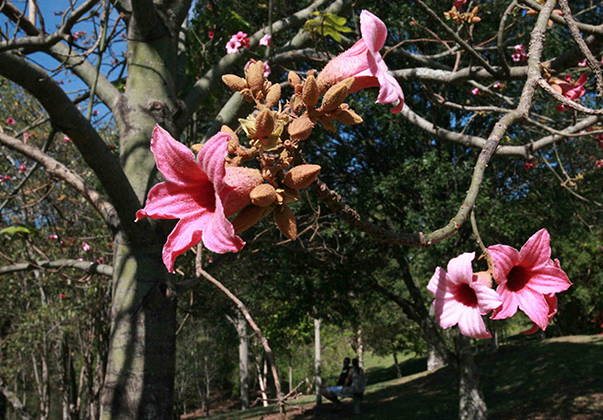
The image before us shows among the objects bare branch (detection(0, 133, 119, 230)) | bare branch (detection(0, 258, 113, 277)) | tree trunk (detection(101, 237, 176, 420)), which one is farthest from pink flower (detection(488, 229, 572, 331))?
bare branch (detection(0, 258, 113, 277))

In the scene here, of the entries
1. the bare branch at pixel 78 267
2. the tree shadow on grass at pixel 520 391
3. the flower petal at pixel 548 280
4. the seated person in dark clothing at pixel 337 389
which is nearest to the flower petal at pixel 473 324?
the flower petal at pixel 548 280

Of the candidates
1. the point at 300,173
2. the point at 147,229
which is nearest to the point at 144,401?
the point at 147,229

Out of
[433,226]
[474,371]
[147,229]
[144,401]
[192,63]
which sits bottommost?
[474,371]

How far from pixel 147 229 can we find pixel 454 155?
7.95m

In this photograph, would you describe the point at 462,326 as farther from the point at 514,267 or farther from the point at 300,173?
the point at 300,173

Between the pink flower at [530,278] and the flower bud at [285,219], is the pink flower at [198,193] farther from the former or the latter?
the pink flower at [530,278]

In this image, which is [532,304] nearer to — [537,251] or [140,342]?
[537,251]

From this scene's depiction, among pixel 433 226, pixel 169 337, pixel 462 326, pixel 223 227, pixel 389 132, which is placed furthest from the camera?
pixel 389 132

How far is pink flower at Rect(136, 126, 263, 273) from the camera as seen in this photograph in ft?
2.08

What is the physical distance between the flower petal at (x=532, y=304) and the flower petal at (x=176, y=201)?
2.04 feet

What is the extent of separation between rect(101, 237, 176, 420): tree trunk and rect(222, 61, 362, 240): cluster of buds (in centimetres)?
260

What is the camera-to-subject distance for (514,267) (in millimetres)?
949

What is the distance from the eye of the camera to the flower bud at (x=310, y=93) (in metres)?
0.71

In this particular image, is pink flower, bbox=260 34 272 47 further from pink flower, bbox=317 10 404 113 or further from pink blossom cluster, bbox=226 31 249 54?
pink flower, bbox=317 10 404 113
